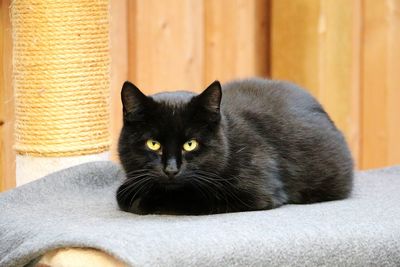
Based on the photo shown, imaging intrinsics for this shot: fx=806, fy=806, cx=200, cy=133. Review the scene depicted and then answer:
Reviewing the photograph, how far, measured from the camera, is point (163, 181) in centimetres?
148

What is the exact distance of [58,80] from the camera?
6.11ft

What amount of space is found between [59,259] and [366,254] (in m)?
0.51

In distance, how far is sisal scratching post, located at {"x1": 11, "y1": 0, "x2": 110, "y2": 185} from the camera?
1.85 m

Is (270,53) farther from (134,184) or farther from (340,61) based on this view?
(134,184)

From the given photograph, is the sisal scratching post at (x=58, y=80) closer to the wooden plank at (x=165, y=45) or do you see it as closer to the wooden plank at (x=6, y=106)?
the wooden plank at (x=6, y=106)

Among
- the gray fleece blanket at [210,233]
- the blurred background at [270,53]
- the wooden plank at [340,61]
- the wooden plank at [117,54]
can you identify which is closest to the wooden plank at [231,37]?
the blurred background at [270,53]

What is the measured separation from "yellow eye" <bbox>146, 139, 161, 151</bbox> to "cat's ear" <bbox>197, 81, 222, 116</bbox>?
0.11 metres

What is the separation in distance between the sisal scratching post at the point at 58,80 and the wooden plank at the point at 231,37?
0.63 metres

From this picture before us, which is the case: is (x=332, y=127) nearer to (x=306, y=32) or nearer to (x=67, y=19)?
(x=67, y=19)

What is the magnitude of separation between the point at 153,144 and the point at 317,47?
1208 mm

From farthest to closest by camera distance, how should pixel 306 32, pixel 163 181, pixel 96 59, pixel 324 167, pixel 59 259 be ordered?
1. pixel 306 32
2. pixel 96 59
3. pixel 324 167
4. pixel 163 181
5. pixel 59 259

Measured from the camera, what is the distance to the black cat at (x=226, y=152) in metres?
1.50

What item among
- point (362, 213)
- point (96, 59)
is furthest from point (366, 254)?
point (96, 59)

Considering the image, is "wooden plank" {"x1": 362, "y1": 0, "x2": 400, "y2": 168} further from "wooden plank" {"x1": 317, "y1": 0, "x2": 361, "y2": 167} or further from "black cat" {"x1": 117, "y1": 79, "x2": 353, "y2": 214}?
"black cat" {"x1": 117, "y1": 79, "x2": 353, "y2": 214}
